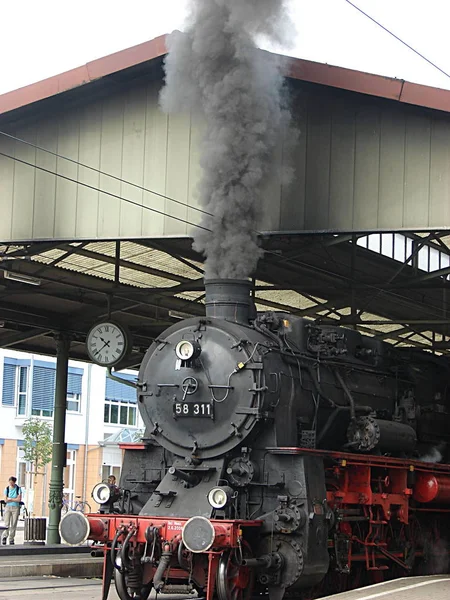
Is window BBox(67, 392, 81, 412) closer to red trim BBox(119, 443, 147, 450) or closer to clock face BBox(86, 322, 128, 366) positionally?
clock face BBox(86, 322, 128, 366)

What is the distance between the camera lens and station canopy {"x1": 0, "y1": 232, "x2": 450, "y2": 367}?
17422 millimetres

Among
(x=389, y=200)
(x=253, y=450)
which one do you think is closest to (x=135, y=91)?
(x=389, y=200)

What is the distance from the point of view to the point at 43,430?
42.3 metres

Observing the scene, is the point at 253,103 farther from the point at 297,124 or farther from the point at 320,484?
the point at 320,484

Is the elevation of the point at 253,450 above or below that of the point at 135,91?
below

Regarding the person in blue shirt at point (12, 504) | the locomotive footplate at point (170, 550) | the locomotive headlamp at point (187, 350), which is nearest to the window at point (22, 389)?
the person in blue shirt at point (12, 504)

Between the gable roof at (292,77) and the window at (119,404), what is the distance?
35156mm

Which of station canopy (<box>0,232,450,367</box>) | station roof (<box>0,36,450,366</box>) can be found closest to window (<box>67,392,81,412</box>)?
station roof (<box>0,36,450,366</box>)

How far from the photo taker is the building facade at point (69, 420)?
44219 millimetres

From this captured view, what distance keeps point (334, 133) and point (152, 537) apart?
6229 millimetres

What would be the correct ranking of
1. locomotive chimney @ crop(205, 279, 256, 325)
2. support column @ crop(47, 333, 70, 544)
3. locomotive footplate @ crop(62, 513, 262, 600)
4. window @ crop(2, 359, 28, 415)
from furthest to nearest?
window @ crop(2, 359, 28, 415) → support column @ crop(47, 333, 70, 544) → locomotive chimney @ crop(205, 279, 256, 325) → locomotive footplate @ crop(62, 513, 262, 600)

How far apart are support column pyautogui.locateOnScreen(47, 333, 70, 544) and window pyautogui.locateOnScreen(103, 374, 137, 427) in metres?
28.3

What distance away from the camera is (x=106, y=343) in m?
18.4

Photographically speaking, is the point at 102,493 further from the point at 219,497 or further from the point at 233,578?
the point at 233,578
